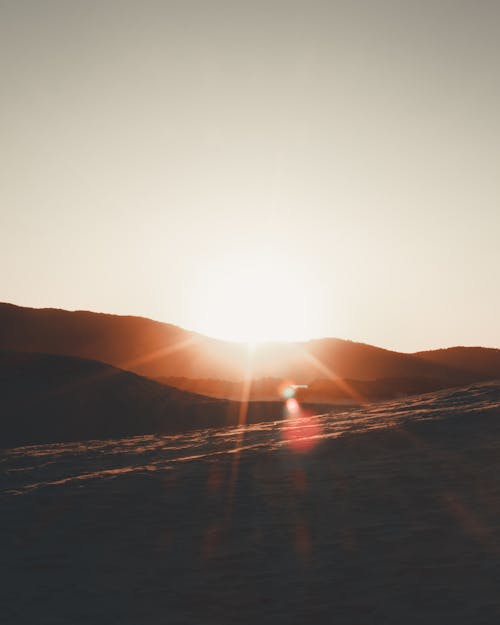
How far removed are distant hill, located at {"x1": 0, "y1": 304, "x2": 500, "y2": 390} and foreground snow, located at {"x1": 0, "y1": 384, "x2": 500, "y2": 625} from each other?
3563 centimetres

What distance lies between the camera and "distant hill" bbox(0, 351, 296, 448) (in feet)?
69.2

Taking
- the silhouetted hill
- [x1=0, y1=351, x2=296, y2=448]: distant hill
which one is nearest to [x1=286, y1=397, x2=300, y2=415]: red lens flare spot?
[x1=0, y1=351, x2=296, y2=448]: distant hill

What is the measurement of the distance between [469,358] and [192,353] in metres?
22.8

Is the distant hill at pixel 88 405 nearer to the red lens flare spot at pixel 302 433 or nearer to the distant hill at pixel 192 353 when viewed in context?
the red lens flare spot at pixel 302 433

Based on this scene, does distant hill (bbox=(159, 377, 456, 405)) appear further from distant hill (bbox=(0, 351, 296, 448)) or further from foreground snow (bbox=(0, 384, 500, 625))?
foreground snow (bbox=(0, 384, 500, 625))

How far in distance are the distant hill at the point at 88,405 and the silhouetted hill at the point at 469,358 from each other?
3228 centimetres

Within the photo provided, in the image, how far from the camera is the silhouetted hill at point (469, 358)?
52938 mm

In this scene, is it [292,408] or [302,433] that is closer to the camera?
[302,433]

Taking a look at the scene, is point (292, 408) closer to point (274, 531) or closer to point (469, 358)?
point (274, 531)

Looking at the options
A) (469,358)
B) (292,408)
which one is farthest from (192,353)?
(292,408)

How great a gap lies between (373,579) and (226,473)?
10.0ft

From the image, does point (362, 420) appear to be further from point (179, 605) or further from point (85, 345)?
point (85, 345)

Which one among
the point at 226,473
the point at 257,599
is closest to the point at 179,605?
the point at 257,599

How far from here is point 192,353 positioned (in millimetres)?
53812
